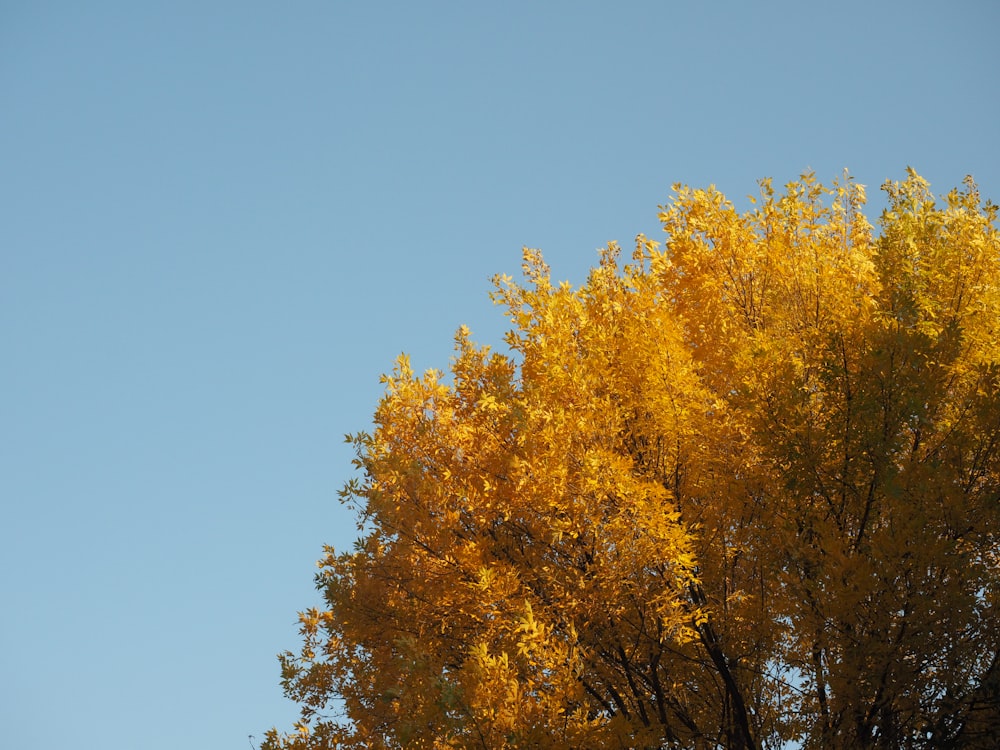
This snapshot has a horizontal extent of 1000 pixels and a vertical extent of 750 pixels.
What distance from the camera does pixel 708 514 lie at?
9852 mm

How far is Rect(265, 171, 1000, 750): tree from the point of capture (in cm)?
841

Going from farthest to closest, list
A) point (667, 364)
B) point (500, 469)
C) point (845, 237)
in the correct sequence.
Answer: point (845, 237) < point (500, 469) < point (667, 364)

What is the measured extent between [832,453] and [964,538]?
1288 millimetres

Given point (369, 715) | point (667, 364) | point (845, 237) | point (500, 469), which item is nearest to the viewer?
point (667, 364)

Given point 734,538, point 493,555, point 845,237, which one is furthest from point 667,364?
point 845,237

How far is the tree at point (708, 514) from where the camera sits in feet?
27.6

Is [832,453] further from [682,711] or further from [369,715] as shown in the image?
[369,715]

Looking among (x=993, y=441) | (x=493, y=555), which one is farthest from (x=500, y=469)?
(x=993, y=441)

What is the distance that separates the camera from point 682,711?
1017 centimetres

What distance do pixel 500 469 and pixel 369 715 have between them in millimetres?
3227

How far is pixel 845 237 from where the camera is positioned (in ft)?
42.5

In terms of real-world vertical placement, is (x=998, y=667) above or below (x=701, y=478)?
below

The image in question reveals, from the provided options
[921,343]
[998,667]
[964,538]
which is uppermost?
[921,343]

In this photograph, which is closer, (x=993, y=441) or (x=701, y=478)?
(x=993, y=441)
